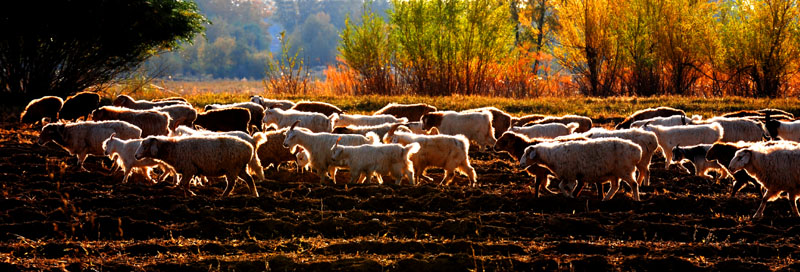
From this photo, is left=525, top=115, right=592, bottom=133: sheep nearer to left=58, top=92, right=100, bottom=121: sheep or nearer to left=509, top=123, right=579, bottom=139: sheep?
left=509, top=123, right=579, bottom=139: sheep

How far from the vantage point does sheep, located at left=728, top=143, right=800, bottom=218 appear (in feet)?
29.4

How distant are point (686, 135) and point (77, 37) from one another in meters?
16.6

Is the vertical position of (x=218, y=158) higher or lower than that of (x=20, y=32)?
lower

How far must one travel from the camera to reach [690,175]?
12266 mm

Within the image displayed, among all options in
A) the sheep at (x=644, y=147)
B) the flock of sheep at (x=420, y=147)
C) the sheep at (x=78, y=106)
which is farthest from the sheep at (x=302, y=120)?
the sheep at (x=644, y=147)

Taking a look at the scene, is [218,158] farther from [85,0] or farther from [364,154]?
[85,0]

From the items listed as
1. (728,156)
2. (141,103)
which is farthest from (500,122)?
(141,103)

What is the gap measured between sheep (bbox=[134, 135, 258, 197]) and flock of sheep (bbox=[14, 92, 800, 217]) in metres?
0.01

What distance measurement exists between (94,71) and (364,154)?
15585mm

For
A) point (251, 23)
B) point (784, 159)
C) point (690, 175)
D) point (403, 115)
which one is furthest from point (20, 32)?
point (251, 23)

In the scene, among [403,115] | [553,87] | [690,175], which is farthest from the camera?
[553,87]

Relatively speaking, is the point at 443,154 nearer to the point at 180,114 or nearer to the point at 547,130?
the point at 547,130

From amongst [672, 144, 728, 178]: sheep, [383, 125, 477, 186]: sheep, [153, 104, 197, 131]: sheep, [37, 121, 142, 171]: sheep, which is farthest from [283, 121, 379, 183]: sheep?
[672, 144, 728, 178]: sheep

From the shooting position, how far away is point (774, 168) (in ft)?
29.7
